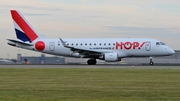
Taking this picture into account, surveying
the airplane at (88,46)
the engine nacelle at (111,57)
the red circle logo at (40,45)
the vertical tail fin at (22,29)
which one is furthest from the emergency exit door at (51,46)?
the engine nacelle at (111,57)

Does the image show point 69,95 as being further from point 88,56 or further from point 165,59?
point 165,59

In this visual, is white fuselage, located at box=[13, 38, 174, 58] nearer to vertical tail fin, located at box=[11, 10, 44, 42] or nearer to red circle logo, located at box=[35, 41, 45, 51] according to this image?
vertical tail fin, located at box=[11, 10, 44, 42]

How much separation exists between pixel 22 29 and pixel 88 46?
831 cm

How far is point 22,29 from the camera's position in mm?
46906

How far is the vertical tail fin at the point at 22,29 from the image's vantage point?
46.6m

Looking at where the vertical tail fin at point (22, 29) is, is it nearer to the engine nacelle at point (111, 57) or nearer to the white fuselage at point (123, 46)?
the white fuselage at point (123, 46)

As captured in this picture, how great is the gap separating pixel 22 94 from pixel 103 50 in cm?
3017

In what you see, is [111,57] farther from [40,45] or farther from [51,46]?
[40,45]

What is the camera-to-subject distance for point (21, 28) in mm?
46938

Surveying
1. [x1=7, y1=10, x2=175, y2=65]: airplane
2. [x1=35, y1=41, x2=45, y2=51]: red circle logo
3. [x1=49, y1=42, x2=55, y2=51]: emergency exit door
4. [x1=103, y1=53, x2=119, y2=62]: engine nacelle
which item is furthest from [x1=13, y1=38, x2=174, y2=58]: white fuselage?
[x1=35, y1=41, x2=45, y2=51]: red circle logo

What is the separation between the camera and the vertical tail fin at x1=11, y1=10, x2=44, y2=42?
46562mm

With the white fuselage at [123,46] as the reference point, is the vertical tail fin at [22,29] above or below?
Answer: above

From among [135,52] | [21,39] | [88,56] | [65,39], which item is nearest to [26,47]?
[21,39]

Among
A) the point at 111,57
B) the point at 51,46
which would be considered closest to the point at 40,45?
the point at 51,46
